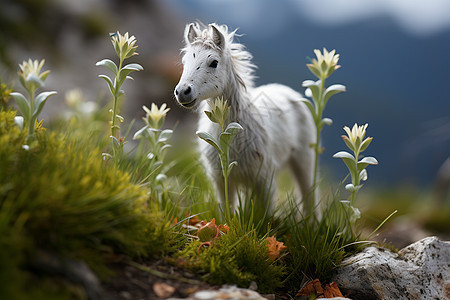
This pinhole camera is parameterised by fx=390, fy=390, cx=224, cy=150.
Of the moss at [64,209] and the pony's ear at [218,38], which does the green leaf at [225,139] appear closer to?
the moss at [64,209]

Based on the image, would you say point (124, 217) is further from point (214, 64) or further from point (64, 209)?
point (214, 64)

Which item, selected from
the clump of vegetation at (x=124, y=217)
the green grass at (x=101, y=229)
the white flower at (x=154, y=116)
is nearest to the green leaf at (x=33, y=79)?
the clump of vegetation at (x=124, y=217)

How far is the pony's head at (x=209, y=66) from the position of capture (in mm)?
2822

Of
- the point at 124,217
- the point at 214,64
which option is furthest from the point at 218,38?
the point at 124,217

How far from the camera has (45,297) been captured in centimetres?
156

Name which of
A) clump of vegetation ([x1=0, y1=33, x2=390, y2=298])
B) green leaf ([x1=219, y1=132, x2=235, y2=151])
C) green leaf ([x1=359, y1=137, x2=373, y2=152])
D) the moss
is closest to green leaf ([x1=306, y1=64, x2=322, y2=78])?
clump of vegetation ([x1=0, y1=33, x2=390, y2=298])

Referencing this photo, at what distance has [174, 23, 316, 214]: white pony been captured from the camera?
9.64ft

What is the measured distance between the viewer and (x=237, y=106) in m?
3.30

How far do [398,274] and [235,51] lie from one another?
2.17 meters

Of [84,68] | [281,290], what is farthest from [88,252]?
[84,68]

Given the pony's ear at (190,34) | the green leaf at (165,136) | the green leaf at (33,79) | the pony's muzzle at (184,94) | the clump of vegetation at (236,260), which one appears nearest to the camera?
the green leaf at (33,79)

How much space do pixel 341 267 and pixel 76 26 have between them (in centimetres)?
1318

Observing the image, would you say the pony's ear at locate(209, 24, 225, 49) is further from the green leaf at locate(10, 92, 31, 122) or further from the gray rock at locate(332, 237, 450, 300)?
the gray rock at locate(332, 237, 450, 300)

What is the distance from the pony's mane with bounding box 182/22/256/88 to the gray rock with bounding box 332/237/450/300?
1.71 meters
